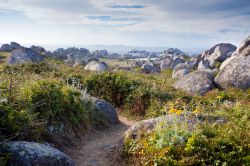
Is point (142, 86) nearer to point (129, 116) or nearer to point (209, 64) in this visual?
point (129, 116)

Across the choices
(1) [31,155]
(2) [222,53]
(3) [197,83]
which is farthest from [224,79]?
(1) [31,155]

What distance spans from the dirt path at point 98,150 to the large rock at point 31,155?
77.8 inches

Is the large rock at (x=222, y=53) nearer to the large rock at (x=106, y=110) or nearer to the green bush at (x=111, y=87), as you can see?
the green bush at (x=111, y=87)

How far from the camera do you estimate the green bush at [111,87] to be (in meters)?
15.8

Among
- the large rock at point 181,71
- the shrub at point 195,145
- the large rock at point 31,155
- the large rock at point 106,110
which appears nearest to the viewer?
the large rock at point 31,155

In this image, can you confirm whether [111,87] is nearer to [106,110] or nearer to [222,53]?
[106,110]

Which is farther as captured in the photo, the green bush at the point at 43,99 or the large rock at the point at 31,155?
the green bush at the point at 43,99

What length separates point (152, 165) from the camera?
7184 mm

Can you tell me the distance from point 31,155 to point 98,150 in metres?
3.60

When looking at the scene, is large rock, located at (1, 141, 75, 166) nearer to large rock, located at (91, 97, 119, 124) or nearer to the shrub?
the shrub

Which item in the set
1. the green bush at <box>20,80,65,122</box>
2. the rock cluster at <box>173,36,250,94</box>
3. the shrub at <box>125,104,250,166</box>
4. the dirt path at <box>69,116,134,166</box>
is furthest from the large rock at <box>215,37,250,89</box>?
the green bush at <box>20,80,65,122</box>

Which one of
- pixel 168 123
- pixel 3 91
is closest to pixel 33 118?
pixel 3 91

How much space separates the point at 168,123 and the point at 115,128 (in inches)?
174

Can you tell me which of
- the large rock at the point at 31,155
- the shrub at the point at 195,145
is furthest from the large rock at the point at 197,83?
the large rock at the point at 31,155
